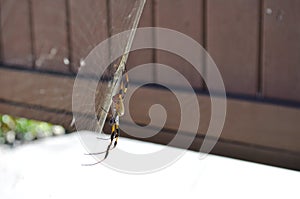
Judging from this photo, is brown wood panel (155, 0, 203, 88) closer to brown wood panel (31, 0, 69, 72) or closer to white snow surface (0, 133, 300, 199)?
white snow surface (0, 133, 300, 199)

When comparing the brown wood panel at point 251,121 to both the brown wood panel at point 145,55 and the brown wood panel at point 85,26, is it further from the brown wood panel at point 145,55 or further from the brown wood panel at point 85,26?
the brown wood panel at point 85,26

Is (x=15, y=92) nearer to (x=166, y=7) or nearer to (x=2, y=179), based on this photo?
(x=2, y=179)

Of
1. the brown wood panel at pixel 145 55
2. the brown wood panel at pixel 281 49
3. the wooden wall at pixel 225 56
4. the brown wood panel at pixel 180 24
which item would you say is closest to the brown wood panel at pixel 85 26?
the wooden wall at pixel 225 56

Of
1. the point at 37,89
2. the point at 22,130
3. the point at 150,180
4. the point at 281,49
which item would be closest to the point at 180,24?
the point at 281,49

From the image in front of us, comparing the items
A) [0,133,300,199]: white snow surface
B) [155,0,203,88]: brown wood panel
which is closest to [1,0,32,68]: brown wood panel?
[0,133,300,199]: white snow surface

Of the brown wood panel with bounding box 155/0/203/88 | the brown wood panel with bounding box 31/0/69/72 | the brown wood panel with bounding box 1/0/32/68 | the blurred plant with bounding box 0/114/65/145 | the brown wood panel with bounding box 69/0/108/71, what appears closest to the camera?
the brown wood panel with bounding box 155/0/203/88

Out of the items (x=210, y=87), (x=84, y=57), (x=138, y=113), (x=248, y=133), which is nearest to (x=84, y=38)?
(x=84, y=57)
